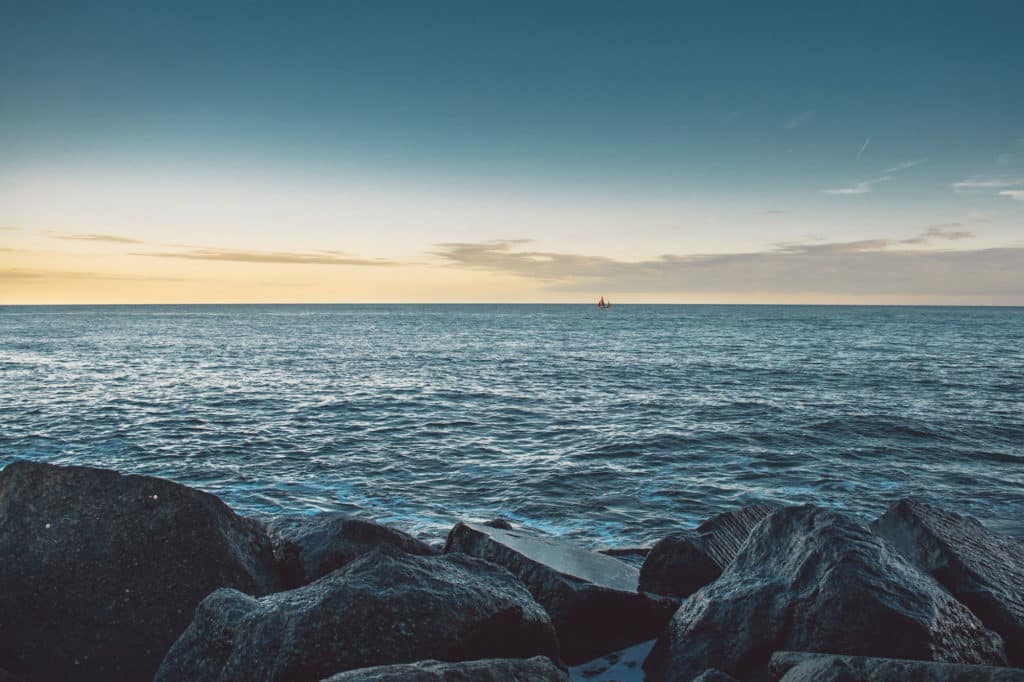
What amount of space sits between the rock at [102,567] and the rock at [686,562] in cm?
529

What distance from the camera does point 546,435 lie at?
2473cm

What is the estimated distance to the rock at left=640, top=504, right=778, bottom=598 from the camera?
30.2 ft

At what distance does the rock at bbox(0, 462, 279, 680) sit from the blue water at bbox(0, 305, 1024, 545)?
23.5 ft

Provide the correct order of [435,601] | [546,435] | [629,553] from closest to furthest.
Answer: [435,601]
[629,553]
[546,435]

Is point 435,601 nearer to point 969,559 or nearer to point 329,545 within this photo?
point 329,545

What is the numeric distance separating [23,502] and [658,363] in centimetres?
4847

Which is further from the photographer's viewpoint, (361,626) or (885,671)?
(361,626)

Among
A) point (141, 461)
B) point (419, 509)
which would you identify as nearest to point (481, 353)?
point (141, 461)

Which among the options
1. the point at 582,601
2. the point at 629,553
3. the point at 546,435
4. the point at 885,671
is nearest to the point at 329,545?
the point at 582,601

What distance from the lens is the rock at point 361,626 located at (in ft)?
17.1

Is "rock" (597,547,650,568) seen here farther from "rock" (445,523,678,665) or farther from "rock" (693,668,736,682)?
"rock" (693,668,736,682)

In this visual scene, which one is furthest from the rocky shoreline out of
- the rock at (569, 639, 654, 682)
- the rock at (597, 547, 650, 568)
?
the rock at (597, 547, 650, 568)

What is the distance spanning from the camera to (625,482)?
1828 centimetres

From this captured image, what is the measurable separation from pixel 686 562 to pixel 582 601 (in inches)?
82.8
